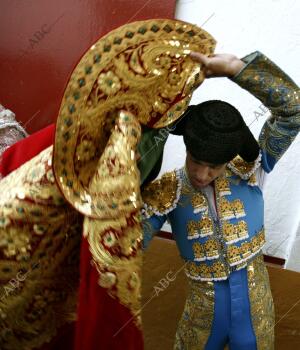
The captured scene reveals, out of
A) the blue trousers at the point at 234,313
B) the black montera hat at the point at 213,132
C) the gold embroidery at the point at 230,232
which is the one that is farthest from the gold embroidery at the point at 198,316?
the black montera hat at the point at 213,132

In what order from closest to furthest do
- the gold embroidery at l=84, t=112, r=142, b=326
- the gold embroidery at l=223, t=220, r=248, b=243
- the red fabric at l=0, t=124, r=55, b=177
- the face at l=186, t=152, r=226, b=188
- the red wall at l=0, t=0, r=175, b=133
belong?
1. the gold embroidery at l=84, t=112, r=142, b=326
2. the red fabric at l=0, t=124, r=55, b=177
3. the face at l=186, t=152, r=226, b=188
4. the gold embroidery at l=223, t=220, r=248, b=243
5. the red wall at l=0, t=0, r=175, b=133

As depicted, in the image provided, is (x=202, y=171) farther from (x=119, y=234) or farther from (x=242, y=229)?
(x=119, y=234)

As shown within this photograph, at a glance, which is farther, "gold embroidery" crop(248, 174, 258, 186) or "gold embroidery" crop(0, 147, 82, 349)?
"gold embroidery" crop(248, 174, 258, 186)

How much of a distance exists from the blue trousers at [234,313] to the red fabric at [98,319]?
0.50 m

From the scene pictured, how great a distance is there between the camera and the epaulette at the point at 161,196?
1224 millimetres

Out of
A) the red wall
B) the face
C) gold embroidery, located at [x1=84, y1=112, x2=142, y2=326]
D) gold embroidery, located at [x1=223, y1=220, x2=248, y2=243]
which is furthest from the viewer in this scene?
the red wall

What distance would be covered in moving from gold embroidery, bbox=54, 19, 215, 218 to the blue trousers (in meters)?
0.57

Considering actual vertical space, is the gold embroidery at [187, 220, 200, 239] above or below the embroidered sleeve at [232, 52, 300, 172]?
below

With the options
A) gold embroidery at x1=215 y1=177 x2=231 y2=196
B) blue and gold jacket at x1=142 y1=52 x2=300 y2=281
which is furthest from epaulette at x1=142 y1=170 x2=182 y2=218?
gold embroidery at x1=215 y1=177 x2=231 y2=196

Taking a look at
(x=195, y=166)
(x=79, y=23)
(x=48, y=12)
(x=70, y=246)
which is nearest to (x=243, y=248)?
(x=195, y=166)

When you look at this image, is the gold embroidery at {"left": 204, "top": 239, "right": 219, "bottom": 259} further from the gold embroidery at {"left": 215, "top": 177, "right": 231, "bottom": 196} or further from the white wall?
the white wall

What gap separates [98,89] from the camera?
0.80m

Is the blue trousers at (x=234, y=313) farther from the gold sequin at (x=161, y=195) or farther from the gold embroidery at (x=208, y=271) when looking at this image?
the gold sequin at (x=161, y=195)

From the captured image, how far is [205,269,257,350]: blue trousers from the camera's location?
1.27 meters
